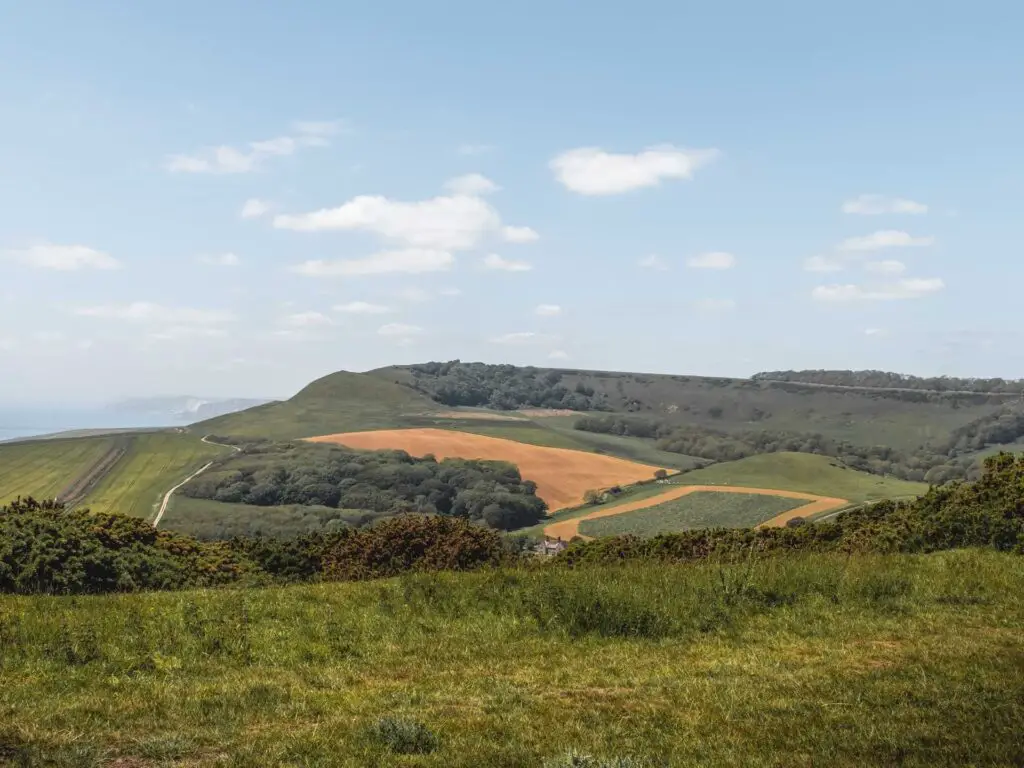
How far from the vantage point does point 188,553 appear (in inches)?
749

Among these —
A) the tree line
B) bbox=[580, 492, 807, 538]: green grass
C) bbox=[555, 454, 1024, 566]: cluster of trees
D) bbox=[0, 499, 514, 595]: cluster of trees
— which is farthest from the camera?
bbox=[580, 492, 807, 538]: green grass

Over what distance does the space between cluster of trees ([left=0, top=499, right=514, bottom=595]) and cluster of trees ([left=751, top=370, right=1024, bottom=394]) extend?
113 m

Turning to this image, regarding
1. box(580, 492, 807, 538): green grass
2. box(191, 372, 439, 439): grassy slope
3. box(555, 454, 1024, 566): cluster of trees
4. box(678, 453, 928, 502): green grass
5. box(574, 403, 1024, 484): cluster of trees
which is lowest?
box(580, 492, 807, 538): green grass

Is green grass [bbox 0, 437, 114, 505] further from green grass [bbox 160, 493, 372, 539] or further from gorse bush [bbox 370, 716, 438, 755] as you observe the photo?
gorse bush [bbox 370, 716, 438, 755]

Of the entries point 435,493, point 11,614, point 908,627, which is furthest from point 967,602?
point 435,493

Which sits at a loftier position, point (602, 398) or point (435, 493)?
point (602, 398)

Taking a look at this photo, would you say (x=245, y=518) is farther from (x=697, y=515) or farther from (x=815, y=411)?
(x=815, y=411)

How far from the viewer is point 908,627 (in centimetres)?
1246

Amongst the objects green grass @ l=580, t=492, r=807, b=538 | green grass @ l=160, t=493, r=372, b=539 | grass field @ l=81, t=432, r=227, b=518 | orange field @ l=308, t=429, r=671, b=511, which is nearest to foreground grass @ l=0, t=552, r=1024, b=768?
green grass @ l=580, t=492, r=807, b=538

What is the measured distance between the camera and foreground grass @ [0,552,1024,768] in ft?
23.7

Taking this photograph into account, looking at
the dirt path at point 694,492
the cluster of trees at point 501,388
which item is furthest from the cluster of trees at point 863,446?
the cluster of trees at point 501,388

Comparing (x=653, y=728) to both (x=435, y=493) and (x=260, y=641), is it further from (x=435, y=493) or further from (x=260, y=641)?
(x=435, y=493)

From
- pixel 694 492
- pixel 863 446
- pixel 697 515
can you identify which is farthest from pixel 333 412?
pixel 863 446

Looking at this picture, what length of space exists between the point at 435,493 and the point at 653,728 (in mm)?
65758
